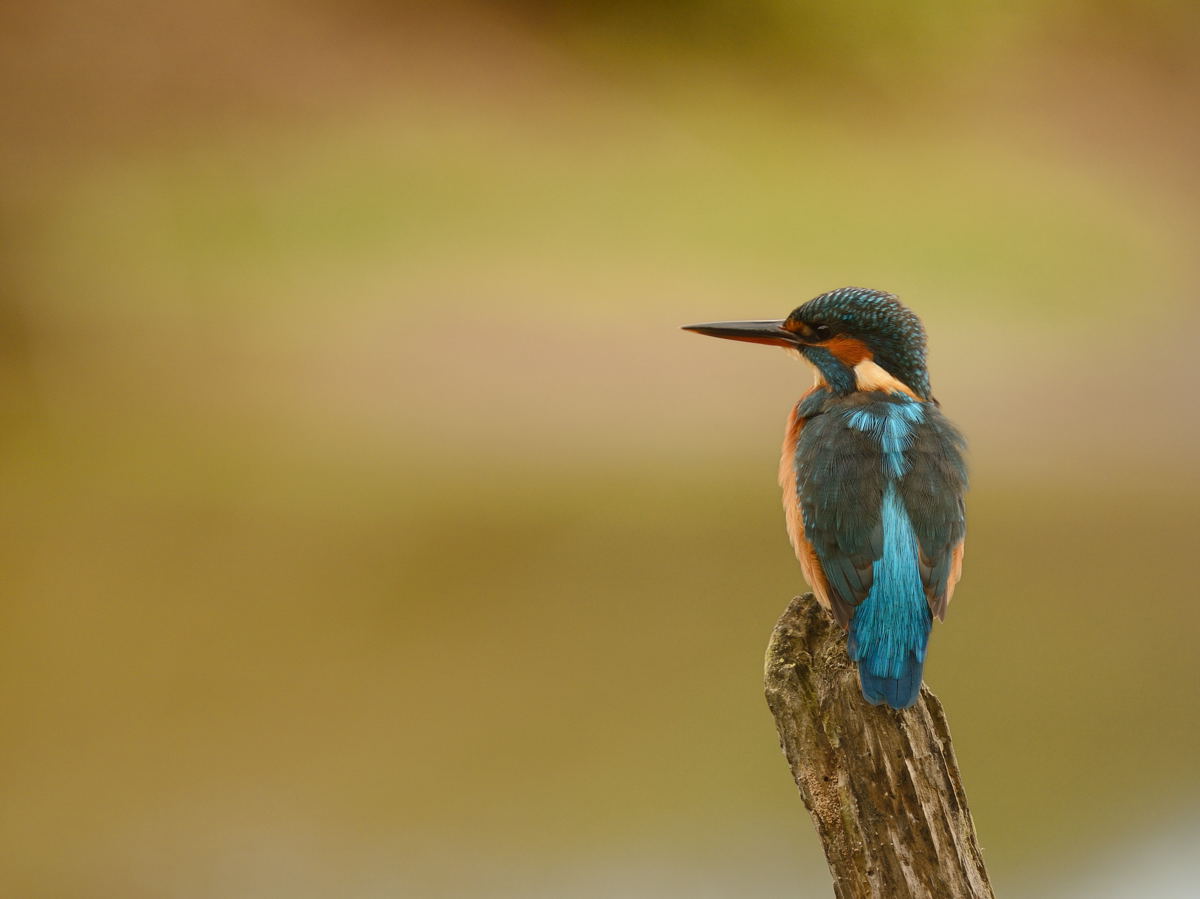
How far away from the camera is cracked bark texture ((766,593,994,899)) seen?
0.80 metres

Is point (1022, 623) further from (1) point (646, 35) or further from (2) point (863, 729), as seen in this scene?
(2) point (863, 729)

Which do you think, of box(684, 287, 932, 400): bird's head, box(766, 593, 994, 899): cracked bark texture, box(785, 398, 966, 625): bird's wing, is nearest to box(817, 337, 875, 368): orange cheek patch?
box(684, 287, 932, 400): bird's head

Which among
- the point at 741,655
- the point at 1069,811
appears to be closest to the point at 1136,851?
the point at 1069,811

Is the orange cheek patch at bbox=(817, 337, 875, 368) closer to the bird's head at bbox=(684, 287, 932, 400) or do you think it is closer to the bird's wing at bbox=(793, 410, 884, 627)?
the bird's head at bbox=(684, 287, 932, 400)

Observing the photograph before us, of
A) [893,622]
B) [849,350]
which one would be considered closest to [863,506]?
[893,622]

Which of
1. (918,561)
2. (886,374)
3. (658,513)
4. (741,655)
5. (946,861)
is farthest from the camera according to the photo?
(658,513)

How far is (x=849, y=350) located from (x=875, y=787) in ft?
1.76

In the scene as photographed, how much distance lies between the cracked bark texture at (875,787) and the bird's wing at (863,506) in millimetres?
118

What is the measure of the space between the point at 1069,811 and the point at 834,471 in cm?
188

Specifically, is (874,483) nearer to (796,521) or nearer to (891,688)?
(796,521)

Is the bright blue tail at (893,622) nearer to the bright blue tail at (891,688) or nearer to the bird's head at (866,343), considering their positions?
the bright blue tail at (891,688)

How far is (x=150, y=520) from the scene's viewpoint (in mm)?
3227

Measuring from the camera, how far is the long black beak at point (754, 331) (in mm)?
1260

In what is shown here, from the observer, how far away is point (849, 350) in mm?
1220
